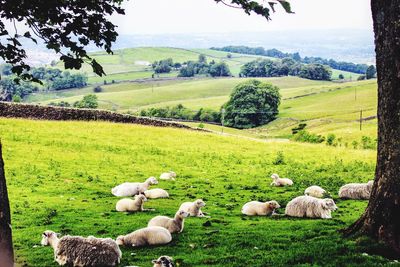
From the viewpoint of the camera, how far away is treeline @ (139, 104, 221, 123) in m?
117

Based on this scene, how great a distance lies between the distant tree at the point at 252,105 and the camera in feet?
361

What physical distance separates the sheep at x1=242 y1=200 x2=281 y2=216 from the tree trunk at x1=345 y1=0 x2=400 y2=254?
574 centimetres

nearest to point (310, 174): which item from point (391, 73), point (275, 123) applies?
point (391, 73)

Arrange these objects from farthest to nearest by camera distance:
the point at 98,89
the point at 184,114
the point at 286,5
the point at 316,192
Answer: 1. the point at 98,89
2. the point at 184,114
3. the point at 316,192
4. the point at 286,5

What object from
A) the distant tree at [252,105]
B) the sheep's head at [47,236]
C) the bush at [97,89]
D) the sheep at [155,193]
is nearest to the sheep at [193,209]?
the sheep at [155,193]

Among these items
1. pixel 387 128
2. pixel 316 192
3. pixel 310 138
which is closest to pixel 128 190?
pixel 316 192

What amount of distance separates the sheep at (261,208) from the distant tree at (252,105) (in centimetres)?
9140

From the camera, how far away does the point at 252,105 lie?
374ft

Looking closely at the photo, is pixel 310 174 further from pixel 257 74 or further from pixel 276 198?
pixel 257 74

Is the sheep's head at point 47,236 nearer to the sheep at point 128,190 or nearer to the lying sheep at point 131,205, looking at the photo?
the lying sheep at point 131,205

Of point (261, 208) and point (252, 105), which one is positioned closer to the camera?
point (261, 208)

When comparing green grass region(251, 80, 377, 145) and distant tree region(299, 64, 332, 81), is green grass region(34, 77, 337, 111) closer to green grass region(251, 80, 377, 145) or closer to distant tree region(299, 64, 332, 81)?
distant tree region(299, 64, 332, 81)

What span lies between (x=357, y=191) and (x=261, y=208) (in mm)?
4517

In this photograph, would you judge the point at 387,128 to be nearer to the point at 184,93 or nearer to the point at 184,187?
the point at 184,187
